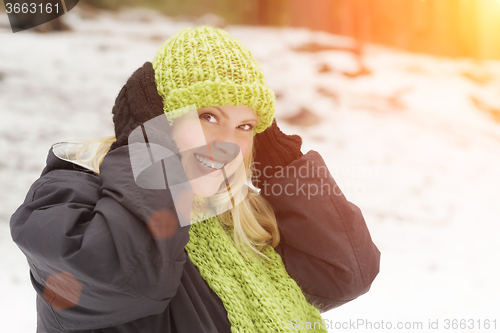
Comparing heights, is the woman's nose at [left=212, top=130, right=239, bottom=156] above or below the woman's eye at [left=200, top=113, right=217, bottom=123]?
below

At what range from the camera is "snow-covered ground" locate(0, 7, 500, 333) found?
165 centimetres

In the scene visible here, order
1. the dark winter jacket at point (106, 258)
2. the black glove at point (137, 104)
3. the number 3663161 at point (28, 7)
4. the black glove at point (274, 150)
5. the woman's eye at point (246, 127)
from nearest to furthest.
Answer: the dark winter jacket at point (106, 258) < the black glove at point (137, 104) < the woman's eye at point (246, 127) < the black glove at point (274, 150) < the number 3663161 at point (28, 7)

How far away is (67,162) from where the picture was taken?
2.68 feet

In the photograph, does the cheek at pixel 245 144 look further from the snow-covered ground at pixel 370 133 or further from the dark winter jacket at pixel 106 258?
the snow-covered ground at pixel 370 133

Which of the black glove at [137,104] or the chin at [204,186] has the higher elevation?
the black glove at [137,104]

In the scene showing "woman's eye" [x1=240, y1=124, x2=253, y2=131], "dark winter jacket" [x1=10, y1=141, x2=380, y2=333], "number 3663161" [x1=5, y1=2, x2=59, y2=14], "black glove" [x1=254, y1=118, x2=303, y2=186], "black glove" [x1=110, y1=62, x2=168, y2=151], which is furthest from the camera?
"number 3663161" [x1=5, y1=2, x2=59, y2=14]

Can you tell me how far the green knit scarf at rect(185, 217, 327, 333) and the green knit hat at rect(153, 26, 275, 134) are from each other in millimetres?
322

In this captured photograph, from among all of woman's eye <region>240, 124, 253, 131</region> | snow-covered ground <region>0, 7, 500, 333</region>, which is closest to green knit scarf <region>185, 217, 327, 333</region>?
woman's eye <region>240, 124, 253, 131</region>

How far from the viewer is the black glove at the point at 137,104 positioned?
0.81m

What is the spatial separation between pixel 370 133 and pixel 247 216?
1317 millimetres

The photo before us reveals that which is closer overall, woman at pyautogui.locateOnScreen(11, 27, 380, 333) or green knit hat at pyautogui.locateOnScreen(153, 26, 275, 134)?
woman at pyautogui.locateOnScreen(11, 27, 380, 333)

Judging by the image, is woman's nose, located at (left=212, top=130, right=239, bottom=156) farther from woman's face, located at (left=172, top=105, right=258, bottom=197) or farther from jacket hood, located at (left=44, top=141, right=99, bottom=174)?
jacket hood, located at (left=44, top=141, right=99, bottom=174)

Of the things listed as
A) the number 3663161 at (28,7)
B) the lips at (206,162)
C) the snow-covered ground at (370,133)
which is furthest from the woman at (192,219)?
the number 3663161 at (28,7)

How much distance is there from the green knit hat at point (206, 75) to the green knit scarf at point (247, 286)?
32 cm
